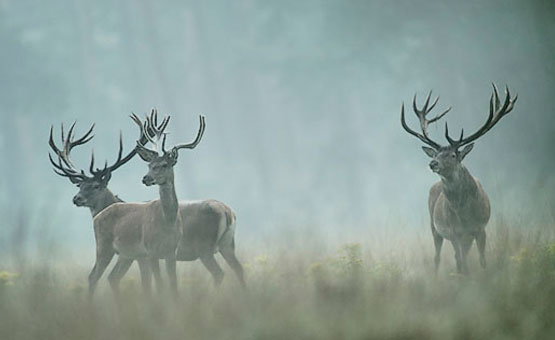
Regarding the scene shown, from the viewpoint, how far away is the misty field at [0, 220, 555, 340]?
2324 millimetres

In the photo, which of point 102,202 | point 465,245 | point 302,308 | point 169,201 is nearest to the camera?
point 302,308

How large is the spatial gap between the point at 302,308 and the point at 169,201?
4.31 feet

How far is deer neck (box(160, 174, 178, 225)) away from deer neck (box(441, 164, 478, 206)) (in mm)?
1763

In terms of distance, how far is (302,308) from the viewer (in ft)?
7.96

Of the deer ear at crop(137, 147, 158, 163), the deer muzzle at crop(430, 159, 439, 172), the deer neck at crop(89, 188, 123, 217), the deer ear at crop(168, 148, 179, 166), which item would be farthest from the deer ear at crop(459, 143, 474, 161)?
the deer neck at crop(89, 188, 123, 217)

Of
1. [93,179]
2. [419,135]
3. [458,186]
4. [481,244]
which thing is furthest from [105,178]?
[481,244]

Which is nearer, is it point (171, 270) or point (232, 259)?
point (171, 270)

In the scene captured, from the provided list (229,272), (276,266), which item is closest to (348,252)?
(276,266)

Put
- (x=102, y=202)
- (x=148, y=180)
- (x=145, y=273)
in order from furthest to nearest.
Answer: (x=102, y=202), (x=145, y=273), (x=148, y=180)

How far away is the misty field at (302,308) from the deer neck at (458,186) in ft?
3.27

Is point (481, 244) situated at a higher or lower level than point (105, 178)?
lower

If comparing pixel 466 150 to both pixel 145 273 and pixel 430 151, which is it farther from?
pixel 145 273

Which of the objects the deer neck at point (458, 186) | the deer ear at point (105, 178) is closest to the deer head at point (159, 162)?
the deer ear at point (105, 178)

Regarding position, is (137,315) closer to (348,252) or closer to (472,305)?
(472,305)
